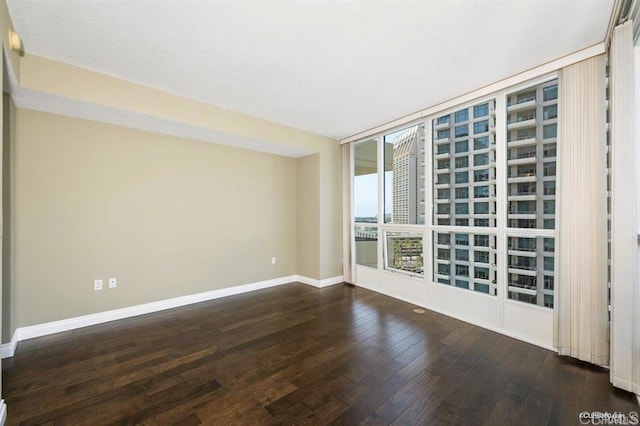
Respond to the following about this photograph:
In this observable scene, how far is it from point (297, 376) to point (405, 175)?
3091mm

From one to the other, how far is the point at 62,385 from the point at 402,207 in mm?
4151

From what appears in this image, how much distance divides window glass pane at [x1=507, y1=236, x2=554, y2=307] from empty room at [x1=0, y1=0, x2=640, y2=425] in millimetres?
20

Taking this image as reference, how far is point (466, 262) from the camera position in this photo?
3352 mm

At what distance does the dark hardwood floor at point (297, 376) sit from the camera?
1.79 m

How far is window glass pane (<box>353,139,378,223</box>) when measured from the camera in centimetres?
466

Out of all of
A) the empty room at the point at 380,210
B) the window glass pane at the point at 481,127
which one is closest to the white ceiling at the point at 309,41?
the empty room at the point at 380,210

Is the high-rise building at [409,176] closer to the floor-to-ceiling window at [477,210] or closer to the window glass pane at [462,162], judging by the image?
the floor-to-ceiling window at [477,210]

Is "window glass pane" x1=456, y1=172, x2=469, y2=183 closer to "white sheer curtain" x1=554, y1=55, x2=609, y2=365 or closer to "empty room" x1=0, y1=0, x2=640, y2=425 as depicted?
"empty room" x1=0, y1=0, x2=640, y2=425

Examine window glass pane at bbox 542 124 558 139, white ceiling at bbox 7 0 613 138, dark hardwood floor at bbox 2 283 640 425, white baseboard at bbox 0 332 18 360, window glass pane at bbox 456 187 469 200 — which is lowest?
dark hardwood floor at bbox 2 283 640 425

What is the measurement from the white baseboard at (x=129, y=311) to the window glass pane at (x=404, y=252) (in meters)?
1.14

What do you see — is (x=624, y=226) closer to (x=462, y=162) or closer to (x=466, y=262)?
(x=466, y=262)

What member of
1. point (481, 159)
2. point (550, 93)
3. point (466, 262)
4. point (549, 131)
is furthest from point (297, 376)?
point (550, 93)

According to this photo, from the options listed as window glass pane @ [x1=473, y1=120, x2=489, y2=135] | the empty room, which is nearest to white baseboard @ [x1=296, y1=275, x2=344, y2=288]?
the empty room

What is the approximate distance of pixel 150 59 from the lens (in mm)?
2408
